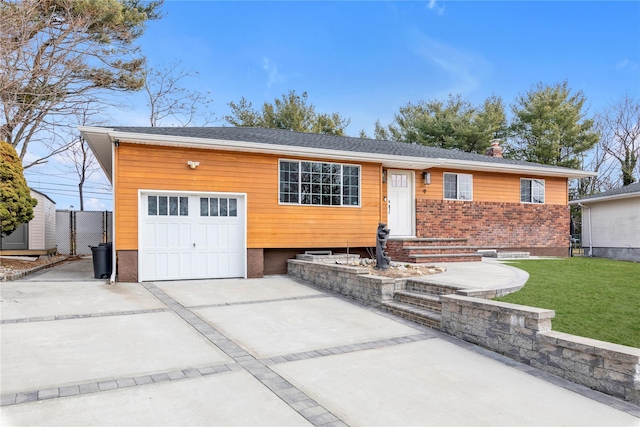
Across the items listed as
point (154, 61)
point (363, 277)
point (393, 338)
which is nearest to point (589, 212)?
point (363, 277)

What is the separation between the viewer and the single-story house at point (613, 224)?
15195 mm

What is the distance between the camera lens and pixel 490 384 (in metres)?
3.84

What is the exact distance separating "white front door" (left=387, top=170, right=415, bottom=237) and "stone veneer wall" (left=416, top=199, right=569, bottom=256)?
0.30 meters

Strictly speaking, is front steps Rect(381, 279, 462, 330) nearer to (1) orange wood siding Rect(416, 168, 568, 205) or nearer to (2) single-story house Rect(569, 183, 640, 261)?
(1) orange wood siding Rect(416, 168, 568, 205)

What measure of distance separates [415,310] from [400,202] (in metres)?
6.47

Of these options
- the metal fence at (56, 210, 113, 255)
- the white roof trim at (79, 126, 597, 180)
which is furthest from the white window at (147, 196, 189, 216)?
the metal fence at (56, 210, 113, 255)

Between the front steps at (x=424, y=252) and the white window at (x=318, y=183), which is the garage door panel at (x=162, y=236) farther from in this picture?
the front steps at (x=424, y=252)

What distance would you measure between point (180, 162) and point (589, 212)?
1779 centimetres

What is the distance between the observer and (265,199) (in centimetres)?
1005

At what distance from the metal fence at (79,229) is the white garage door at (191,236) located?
9.24 m

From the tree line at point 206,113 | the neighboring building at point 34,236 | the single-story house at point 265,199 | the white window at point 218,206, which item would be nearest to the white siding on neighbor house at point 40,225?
the neighboring building at point 34,236

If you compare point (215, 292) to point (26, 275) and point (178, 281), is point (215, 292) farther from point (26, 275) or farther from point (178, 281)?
point (26, 275)

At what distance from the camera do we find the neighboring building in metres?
14.1

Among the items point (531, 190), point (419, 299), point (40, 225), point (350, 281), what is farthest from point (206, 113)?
point (419, 299)
